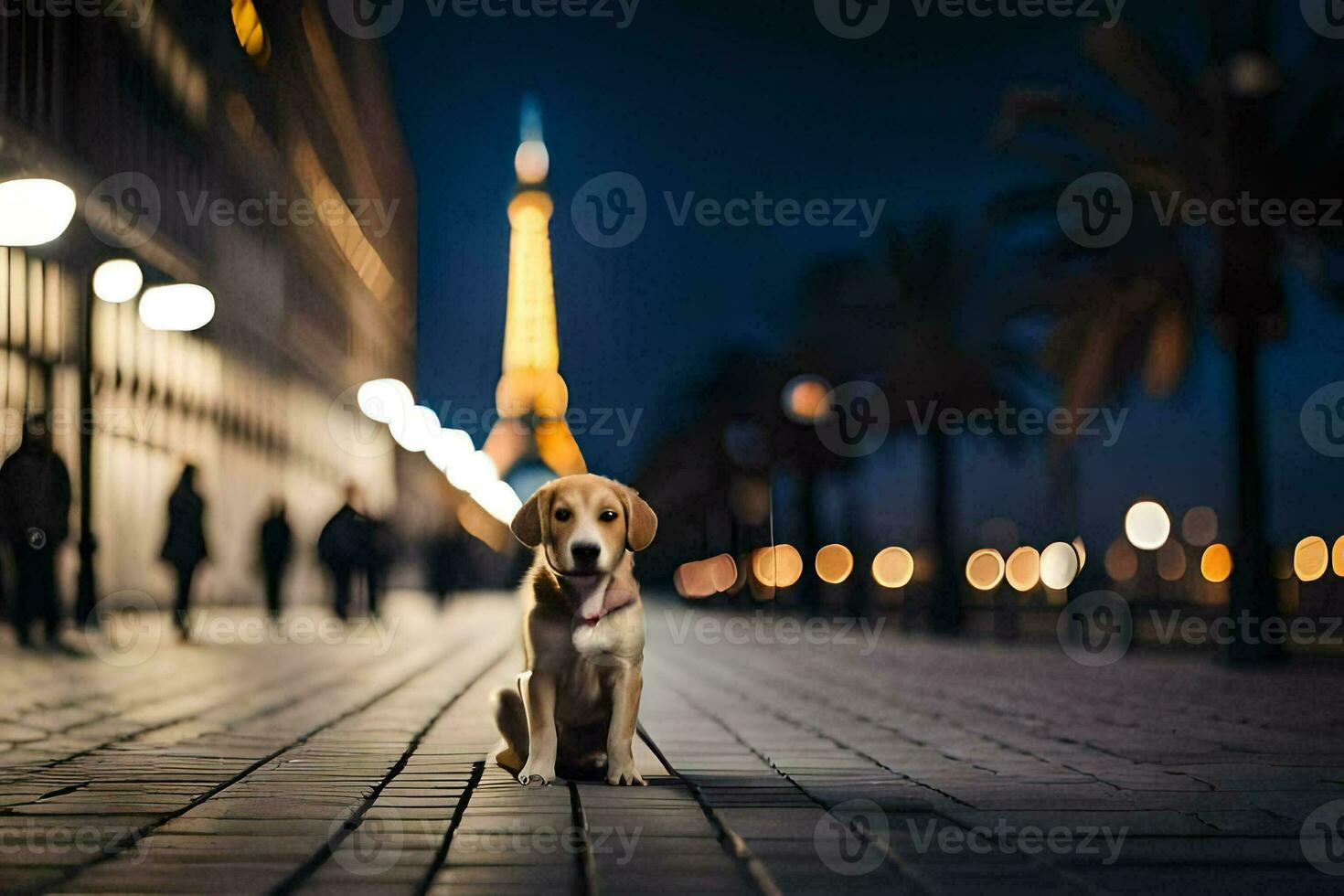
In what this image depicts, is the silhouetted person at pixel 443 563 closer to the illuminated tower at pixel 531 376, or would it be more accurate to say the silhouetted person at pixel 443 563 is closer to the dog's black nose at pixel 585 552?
the dog's black nose at pixel 585 552

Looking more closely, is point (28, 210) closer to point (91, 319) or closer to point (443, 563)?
point (91, 319)

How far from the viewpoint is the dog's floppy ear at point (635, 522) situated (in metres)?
6.31

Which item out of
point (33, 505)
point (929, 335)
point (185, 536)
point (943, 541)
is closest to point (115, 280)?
point (185, 536)

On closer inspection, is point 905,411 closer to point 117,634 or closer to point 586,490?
point 117,634

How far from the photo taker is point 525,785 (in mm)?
6422

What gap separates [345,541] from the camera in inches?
943

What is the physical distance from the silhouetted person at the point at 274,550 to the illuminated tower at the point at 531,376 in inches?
3629

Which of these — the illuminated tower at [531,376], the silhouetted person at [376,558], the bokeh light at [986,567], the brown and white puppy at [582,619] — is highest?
the illuminated tower at [531,376]

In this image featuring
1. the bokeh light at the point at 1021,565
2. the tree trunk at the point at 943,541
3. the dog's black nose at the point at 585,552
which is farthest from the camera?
the bokeh light at the point at 1021,565

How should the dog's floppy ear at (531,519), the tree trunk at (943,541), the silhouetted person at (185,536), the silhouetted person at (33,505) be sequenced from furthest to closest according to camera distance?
the tree trunk at (943,541) → the silhouetted person at (185,536) → the silhouetted person at (33,505) → the dog's floppy ear at (531,519)

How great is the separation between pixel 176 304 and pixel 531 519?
1547 centimetres

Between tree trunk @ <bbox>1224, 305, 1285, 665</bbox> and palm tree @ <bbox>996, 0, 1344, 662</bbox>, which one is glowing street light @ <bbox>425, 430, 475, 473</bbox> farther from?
tree trunk @ <bbox>1224, 305, 1285, 665</bbox>

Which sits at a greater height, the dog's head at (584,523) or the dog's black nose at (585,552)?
the dog's head at (584,523)

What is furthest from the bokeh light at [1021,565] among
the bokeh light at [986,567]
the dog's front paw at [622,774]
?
the dog's front paw at [622,774]
